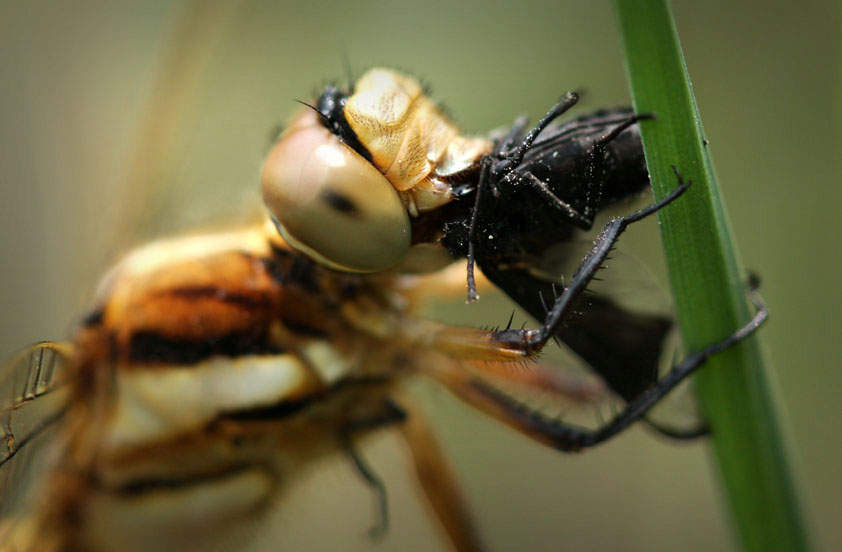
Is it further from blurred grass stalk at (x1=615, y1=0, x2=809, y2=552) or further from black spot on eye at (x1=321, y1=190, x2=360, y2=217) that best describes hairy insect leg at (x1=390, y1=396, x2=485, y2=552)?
blurred grass stalk at (x1=615, y1=0, x2=809, y2=552)

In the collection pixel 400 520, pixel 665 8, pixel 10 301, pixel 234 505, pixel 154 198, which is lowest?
pixel 400 520

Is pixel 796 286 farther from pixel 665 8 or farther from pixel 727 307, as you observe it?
pixel 665 8

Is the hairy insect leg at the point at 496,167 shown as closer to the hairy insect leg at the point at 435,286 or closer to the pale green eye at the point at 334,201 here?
the pale green eye at the point at 334,201

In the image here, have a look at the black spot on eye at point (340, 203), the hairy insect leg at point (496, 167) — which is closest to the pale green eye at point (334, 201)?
the black spot on eye at point (340, 203)

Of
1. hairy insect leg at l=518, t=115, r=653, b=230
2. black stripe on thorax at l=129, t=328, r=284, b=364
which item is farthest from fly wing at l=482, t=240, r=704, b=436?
black stripe on thorax at l=129, t=328, r=284, b=364

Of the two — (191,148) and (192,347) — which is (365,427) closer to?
(192,347)

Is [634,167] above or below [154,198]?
above

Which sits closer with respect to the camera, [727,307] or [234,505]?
[727,307]

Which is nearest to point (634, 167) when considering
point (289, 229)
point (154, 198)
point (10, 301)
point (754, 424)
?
point (754, 424)
